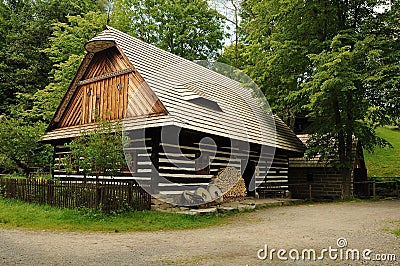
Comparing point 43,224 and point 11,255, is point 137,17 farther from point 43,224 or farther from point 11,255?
point 11,255

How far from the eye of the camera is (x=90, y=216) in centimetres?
1197

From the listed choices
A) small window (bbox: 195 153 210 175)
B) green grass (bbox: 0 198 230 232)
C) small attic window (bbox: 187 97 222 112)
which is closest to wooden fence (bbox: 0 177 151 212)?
green grass (bbox: 0 198 230 232)

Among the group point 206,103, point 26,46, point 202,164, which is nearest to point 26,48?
point 26,46

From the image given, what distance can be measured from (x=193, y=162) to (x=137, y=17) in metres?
24.1

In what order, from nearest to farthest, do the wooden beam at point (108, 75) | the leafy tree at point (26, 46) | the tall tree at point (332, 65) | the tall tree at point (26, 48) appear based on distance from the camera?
the wooden beam at point (108, 75)
the tall tree at point (332, 65)
the tall tree at point (26, 48)
the leafy tree at point (26, 46)

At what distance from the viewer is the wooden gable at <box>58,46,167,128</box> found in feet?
47.6

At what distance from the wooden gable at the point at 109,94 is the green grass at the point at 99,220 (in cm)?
343

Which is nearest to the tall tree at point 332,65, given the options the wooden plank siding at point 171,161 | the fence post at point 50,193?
the wooden plank siding at point 171,161

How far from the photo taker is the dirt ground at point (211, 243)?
7234mm

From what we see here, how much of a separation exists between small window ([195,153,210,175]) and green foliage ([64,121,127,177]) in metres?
3.49

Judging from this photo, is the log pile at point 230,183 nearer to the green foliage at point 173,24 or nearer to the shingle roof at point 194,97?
the shingle roof at point 194,97

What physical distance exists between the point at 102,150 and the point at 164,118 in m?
2.23

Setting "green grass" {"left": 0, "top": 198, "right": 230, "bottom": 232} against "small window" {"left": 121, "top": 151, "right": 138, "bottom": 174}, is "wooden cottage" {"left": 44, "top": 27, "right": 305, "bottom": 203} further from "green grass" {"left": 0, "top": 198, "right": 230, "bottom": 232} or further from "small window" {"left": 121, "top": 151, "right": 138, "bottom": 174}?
"green grass" {"left": 0, "top": 198, "right": 230, "bottom": 232}

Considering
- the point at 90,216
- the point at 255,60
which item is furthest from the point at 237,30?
the point at 90,216
